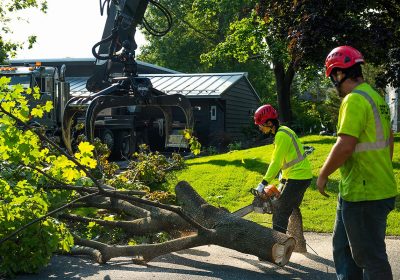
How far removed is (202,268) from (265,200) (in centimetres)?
102

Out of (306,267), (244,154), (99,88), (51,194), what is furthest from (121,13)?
(306,267)

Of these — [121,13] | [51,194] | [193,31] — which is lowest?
[51,194]

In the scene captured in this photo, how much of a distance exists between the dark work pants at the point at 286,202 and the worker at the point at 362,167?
8.31 feet

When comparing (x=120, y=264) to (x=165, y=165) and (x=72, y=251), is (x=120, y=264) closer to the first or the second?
(x=72, y=251)

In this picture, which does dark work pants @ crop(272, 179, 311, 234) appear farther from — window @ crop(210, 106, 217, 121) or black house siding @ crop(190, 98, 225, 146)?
window @ crop(210, 106, 217, 121)

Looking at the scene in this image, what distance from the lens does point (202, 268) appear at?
23.5 feet

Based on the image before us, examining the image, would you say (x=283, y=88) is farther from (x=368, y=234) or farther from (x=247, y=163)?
(x=368, y=234)

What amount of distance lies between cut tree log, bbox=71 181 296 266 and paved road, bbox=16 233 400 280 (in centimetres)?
17

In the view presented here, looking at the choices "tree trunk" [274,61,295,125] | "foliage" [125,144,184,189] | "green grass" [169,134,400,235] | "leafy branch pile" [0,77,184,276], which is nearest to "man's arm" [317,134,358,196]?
"leafy branch pile" [0,77,184,276]

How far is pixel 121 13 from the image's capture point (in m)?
15.4

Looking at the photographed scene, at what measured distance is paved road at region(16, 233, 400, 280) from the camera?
677cm

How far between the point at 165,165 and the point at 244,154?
737 centimetres

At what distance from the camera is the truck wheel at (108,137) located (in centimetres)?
2044

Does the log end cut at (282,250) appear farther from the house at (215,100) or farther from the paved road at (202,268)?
the house at (215,100)
